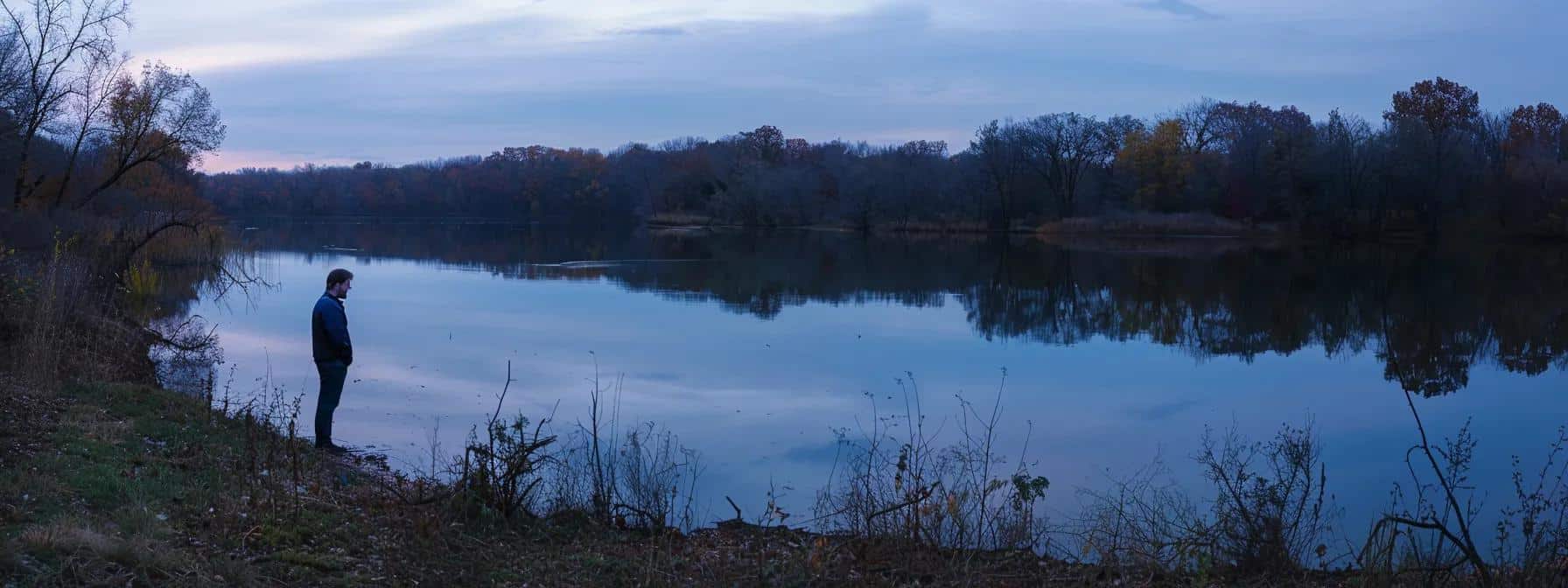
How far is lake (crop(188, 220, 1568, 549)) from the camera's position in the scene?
1154 centimetres

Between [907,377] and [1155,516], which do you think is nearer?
[1155,516]

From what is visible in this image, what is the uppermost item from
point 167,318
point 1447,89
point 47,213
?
point 1447,89

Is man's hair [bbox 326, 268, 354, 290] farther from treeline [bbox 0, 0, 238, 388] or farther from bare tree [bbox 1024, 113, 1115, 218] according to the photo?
bare tree [bbox 1024, 113, 1115, 218]

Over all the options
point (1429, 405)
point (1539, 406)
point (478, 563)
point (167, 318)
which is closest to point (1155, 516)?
point (478, 563)

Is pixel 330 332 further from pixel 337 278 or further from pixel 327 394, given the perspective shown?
pixel 327 394

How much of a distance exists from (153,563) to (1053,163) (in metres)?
75.6

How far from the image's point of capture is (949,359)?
55.9ft

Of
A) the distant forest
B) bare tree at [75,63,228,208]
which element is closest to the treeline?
bare tree at [75,63,228,208]

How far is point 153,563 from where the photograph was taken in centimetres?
534

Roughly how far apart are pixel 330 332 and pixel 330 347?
18cm

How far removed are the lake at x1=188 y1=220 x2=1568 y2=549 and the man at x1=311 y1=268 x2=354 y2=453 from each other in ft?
1.95

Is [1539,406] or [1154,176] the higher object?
[1154,176]

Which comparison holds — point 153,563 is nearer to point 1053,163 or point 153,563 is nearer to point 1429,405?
point 1429,405

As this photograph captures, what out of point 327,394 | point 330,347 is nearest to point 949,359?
point 327,394
